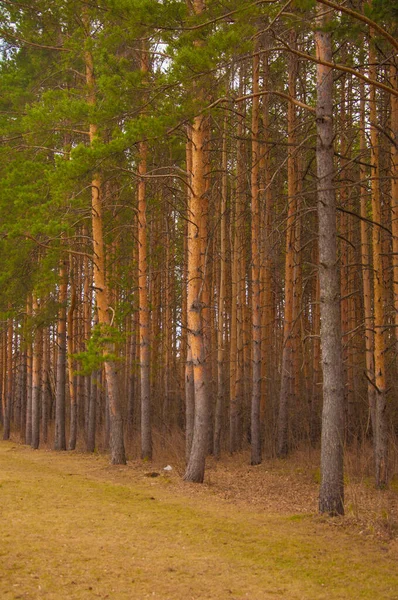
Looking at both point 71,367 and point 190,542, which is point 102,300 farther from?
point 190,542

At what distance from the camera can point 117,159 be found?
13.0 metres

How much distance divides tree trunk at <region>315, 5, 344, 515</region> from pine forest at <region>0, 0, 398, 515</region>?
Answer: 26 mm

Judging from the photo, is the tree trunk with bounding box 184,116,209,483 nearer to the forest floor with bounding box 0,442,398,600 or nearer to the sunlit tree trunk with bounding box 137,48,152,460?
the forest floor with bounding box 0,442,398,600

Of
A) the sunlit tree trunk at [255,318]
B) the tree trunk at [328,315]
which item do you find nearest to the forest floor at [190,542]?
the tree trunk at [328,315]

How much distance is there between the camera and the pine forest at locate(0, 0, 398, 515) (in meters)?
9.55

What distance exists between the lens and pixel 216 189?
69.5ft

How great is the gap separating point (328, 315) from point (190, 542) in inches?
139

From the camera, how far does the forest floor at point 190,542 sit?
5891mm

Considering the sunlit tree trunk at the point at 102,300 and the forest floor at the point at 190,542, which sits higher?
the sunlit tree trunk at the point at 102,300

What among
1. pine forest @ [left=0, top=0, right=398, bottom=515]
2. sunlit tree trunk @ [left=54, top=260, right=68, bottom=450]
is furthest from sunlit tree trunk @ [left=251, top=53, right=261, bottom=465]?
sunlit tree trunk @ [left=54, top=260, right=68, bottom=450]

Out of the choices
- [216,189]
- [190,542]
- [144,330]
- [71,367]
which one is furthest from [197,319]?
[71,367]

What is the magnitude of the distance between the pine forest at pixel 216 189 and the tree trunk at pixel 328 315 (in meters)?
0.03

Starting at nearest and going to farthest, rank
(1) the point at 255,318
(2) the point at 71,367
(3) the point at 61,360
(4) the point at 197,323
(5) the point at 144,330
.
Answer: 1. (4) the point at 197,323
2. (1) the point at 255,318
3. (5) the point at 144,330
4. (3) the point at 61,360
5. (2) the point at 71,367

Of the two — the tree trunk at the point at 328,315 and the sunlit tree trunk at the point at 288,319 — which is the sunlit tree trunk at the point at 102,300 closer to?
the sunlit tree trunk at the point at 288,319
